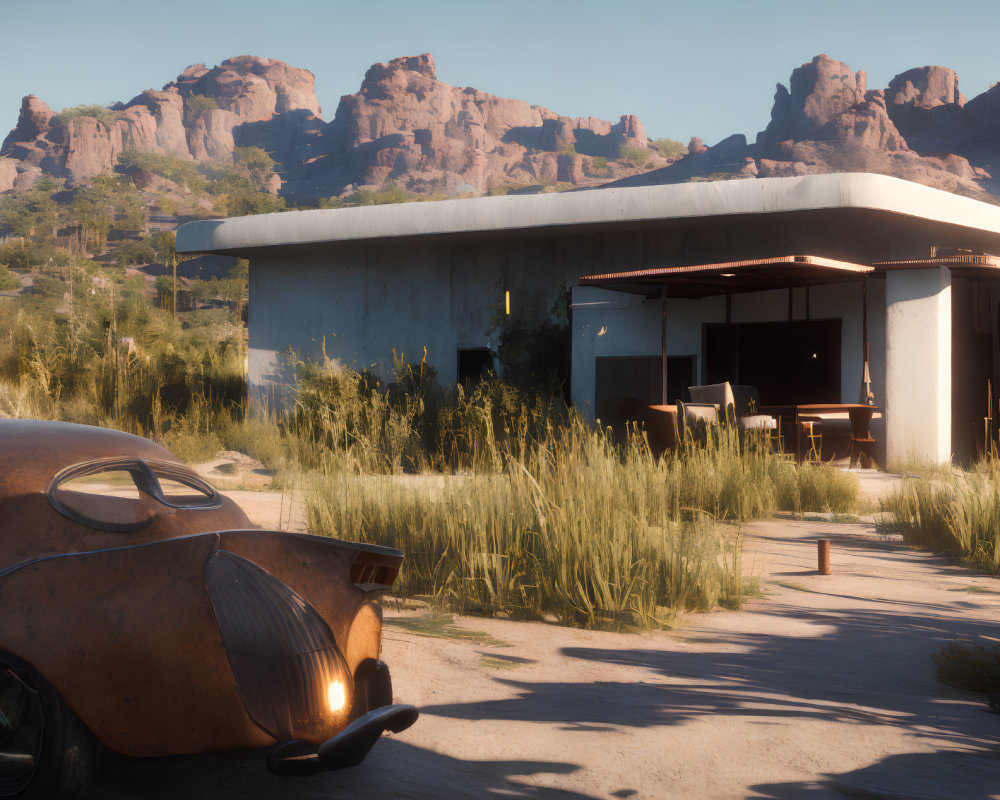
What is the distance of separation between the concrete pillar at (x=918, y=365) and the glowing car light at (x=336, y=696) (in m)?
11.4

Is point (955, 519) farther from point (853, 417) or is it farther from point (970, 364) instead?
point (970, 364)

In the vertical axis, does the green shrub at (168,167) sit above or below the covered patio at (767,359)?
above

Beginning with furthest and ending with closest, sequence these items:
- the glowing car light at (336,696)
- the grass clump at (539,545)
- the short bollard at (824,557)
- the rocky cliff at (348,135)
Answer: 1. the rocky cliff at (348,135)
2. the short bollard at (824,557)
3. the grass clump at (539,545)
4. the glowing car light at (336,696)

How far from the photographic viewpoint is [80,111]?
143 m

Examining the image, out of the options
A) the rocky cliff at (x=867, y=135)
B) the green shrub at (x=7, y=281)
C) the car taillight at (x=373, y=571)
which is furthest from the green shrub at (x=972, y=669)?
the rocky cliff at (x=867, y=135)

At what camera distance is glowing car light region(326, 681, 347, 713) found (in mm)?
2426

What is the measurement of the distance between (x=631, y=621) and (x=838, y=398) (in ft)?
35.2

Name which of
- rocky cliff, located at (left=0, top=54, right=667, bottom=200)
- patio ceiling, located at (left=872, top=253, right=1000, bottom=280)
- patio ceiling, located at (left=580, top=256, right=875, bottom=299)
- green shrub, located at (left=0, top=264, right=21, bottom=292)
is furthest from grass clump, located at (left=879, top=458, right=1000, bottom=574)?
rocky cliff, located at (left=0, top=54, right=667, bottom=200)

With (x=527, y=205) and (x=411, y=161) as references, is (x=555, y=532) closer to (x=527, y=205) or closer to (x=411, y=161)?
(x=527, y=205)

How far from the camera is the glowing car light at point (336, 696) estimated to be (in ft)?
7.96

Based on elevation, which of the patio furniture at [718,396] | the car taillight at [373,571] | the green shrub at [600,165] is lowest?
the car taillight at [373,571]

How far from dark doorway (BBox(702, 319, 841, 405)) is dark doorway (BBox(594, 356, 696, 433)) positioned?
158 centimetres

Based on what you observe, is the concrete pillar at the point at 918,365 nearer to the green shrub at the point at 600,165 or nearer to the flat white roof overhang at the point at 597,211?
the flat white roof overhang at the point at 597,211

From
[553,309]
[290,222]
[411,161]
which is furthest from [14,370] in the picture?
[411,161]
